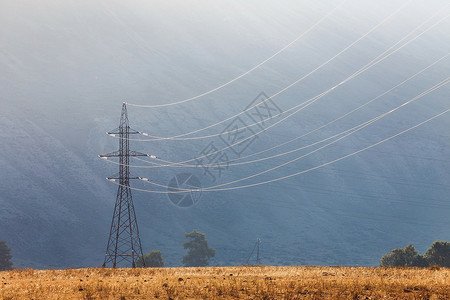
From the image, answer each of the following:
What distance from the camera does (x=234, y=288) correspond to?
17328 millimetres

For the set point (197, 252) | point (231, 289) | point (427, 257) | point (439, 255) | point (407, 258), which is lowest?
point (231, 289)

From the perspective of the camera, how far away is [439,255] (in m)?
93.9

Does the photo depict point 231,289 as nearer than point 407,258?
Yes

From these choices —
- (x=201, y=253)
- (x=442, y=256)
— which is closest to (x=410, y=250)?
(x=442, y=256)

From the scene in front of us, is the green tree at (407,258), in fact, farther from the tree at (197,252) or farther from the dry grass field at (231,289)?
the dry grass field at (231,289)

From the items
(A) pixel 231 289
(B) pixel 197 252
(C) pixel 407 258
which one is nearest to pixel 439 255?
(C) pixel 407 258

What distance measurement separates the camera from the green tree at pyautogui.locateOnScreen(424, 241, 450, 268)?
307 ft

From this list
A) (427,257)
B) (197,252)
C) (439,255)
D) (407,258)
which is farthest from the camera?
(197,252)

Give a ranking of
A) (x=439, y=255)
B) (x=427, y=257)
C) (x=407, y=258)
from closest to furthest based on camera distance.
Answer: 1. (x=439, y=255)
2. (x=427, y=257)
3. (x=407, y=258)

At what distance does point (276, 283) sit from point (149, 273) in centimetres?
809

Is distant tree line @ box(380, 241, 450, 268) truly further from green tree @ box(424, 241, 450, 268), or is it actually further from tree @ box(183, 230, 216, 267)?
tree @ box(183, 230, 216, 267)

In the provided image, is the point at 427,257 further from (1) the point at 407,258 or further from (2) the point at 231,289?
(2) the point at 231,289

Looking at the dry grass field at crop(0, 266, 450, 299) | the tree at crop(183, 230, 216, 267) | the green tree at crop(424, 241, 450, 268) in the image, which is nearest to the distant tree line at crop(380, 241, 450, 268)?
the green tree at crop(424, 241, 450, 268)

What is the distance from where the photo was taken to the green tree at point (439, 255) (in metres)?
93.6
